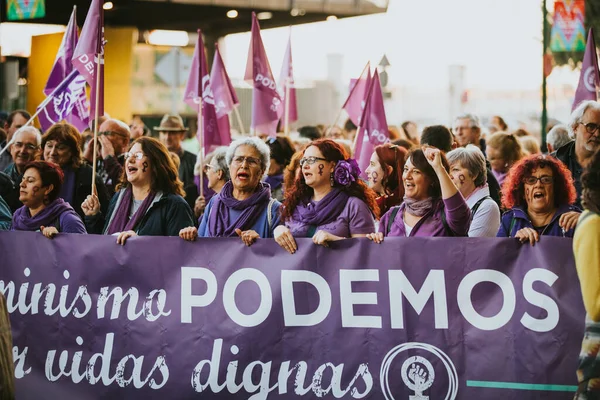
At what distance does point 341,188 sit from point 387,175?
114cm

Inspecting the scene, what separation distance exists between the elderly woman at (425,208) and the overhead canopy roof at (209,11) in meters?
17.2

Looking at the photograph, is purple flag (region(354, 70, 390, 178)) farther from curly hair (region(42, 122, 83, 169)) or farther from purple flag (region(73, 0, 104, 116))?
purple flag (region(73, 0, 104, 116))

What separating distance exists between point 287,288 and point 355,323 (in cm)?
49

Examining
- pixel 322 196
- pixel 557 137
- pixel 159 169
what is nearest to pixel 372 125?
pixel 557 137

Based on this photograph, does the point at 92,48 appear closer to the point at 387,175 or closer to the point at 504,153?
the point at 387,175

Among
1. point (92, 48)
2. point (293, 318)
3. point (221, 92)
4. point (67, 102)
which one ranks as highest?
point (92, 48)

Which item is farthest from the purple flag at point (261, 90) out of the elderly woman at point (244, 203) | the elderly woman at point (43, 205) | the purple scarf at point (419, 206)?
the purple scarf at point (419, 206)

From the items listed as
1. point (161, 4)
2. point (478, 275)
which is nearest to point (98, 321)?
point (478, 275)

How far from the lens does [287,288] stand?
6.67 meters

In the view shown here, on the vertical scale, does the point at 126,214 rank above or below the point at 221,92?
below

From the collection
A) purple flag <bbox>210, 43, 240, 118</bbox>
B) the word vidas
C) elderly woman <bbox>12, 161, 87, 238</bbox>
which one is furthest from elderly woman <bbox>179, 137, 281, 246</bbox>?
purple flag <bbox>210, 43, 240, 118</bbox>

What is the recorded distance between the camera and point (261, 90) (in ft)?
37.8

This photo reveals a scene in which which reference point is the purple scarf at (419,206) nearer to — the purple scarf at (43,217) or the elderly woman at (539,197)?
the elderly woman at (539,197)

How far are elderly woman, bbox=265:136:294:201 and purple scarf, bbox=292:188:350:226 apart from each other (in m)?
2.78
